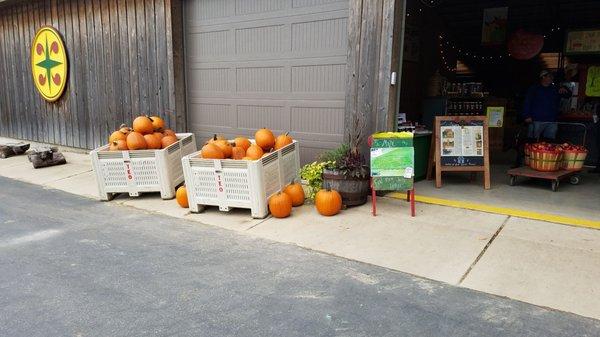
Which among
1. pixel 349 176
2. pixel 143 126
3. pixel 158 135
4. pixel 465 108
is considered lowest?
pixel 349 176

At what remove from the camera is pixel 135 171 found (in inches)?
234

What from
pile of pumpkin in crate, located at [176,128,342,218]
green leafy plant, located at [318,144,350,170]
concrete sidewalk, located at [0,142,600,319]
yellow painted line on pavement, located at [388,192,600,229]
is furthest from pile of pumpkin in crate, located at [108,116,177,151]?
yellow painted line on pavement, located at [388,192,600,229]

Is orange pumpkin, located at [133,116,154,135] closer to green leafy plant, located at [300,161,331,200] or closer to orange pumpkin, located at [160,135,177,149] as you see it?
orange pumpkin, located at [160,135,177,149]

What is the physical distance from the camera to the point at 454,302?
10.2 feet

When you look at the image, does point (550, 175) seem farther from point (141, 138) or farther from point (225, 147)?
point (141, 138)

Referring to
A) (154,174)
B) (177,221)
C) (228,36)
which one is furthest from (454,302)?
(228,36)

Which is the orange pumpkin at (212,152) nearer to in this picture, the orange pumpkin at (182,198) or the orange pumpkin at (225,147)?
the orange pumpkin at (225,147)

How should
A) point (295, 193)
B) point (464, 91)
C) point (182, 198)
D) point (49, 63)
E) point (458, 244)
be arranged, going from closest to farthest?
→ point (458, 244)
point (295, 193)
point (182, 198)
point (464, 91)
point (49, 63)

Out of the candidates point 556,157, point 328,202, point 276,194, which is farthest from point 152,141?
point 556,157

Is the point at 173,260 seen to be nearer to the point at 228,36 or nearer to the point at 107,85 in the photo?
the point at 228,36

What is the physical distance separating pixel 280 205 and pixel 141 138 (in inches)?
90.3

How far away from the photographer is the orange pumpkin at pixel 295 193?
5460mm

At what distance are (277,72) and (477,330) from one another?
198 inches

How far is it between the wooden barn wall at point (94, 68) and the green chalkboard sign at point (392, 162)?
438 centimetres
